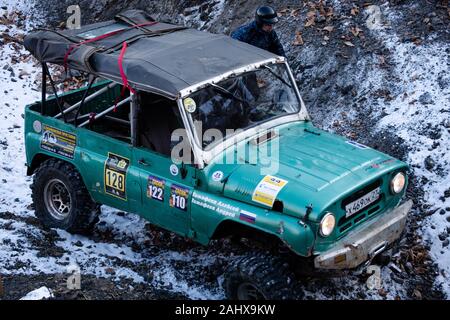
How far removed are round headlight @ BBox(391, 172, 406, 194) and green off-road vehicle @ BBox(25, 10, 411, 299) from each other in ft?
0.05

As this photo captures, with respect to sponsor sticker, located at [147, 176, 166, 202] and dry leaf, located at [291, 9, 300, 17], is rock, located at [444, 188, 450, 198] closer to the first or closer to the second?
sponsor sticker, located at [147, 176, 166, 202]

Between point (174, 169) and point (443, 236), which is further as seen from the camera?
point (443, 236)

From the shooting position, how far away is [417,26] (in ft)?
29.1

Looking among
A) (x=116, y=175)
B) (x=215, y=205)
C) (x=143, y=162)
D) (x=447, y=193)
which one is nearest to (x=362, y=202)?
(x=215, y=205)

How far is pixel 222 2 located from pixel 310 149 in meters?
5.58

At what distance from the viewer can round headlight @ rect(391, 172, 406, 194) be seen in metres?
5.55

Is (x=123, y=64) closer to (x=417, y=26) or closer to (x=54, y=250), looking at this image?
(x=54, y=250)

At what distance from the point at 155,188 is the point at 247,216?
1.07m

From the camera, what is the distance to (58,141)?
6.70 meters

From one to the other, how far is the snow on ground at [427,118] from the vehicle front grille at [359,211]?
109cm

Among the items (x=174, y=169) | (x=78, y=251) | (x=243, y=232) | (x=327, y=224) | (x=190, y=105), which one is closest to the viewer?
(x=327, y=224)

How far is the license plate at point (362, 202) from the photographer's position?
204 inches

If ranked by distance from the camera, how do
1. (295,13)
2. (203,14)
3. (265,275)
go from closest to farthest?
1. (265,275)
2. (295,13)
3. (203,14)

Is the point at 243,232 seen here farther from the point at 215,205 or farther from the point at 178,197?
the point at 178,197
